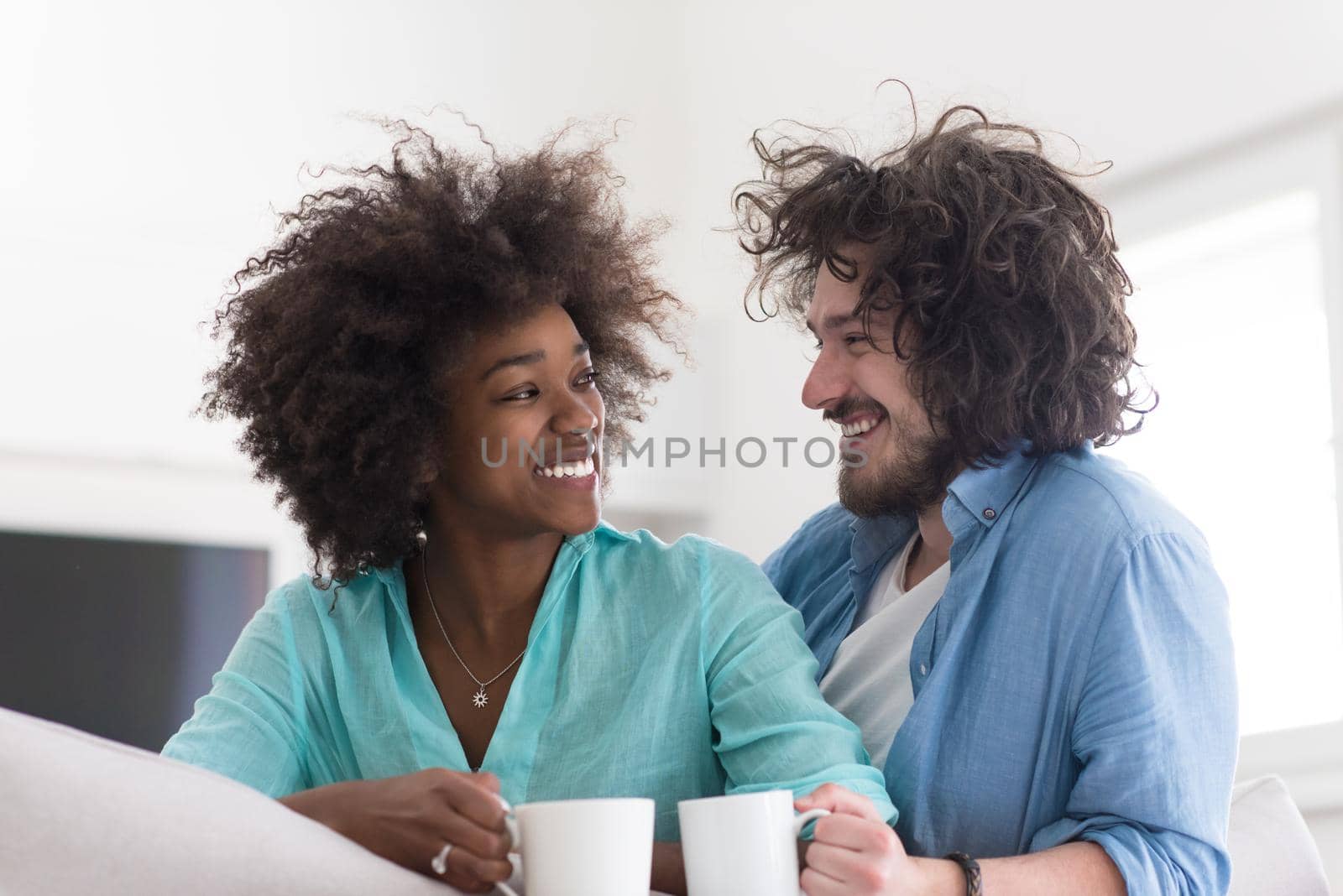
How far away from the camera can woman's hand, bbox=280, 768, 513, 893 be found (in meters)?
1.04

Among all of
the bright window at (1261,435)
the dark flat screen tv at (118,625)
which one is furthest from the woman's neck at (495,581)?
the dark flat screen tv at (118,625)

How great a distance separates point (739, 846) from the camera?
1.04 meters

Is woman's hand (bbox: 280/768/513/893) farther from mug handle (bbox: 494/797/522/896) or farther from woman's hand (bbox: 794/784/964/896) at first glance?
woman's hand (bbox: 794/784/964/896)

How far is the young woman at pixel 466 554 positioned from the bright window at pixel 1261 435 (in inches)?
61.1

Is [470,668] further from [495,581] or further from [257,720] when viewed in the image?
[257,720]

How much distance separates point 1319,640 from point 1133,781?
159 cm

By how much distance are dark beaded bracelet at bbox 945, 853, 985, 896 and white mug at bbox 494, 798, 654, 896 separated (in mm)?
354

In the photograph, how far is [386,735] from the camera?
1.49 meters

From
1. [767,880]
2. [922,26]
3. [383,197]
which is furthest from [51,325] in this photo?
[767,880]

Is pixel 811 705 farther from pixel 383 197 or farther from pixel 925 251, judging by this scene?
pixel 383 197

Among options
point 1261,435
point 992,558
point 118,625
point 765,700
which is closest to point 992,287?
point 992,558

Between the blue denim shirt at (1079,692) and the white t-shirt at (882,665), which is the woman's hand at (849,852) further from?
the white t-shirt at (882,665)

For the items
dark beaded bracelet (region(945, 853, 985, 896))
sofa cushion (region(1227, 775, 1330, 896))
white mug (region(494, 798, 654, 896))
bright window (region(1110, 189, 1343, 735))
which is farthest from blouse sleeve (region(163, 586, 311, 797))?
bright window (region(1110, 189, 1343, 735))

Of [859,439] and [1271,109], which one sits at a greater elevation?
[1271,109]
